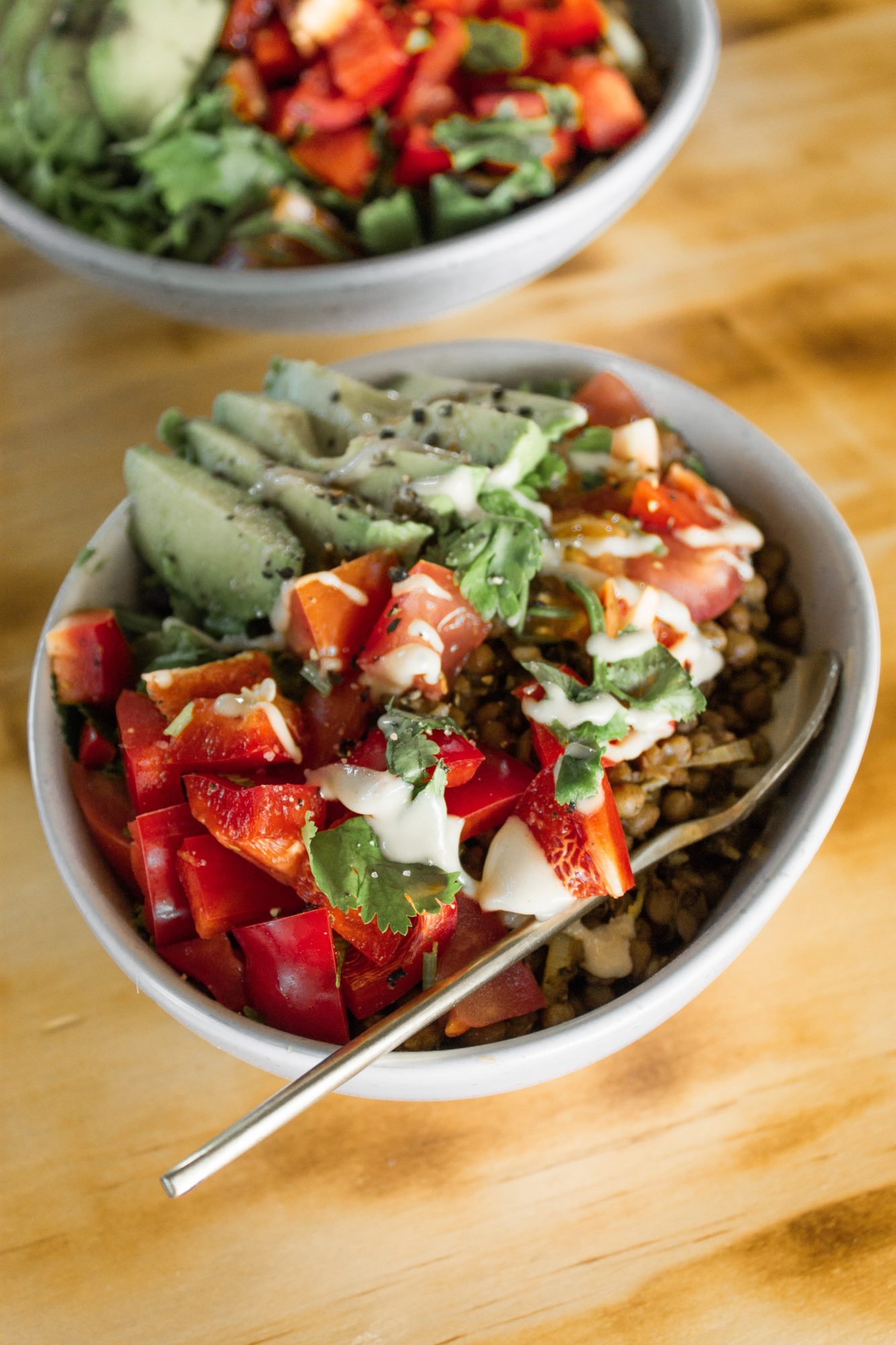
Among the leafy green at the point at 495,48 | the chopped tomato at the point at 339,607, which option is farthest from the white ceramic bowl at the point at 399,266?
the chopped tomato at the point at 339,607

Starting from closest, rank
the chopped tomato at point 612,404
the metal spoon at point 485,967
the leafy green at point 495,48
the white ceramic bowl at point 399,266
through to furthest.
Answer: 1. the metal spoon at point 485,967
2. the chopped tomato at point 612,404
3. the white ceramic bowl at point 399,266
4. the leafy green at point 495,48

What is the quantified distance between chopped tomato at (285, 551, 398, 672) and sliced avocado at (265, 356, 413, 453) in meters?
0.30

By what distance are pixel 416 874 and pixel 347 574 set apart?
0.47 meters

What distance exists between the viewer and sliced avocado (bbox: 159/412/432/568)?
1.65 metres

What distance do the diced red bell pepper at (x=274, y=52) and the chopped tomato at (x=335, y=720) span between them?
65.1 inches

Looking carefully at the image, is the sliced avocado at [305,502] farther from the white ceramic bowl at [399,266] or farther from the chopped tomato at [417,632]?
the white ceramic bowl at [399,266]

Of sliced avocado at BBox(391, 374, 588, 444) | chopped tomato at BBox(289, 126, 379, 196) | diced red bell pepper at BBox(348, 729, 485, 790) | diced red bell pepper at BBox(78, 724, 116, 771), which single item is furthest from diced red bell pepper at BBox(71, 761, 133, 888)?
chopped tomato at BBox(289, 126, 379, 196)

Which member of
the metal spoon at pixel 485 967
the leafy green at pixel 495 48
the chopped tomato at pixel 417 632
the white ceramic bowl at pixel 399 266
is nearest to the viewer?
the metal spoon at pixel 485 967

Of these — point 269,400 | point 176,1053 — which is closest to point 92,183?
point 269,400

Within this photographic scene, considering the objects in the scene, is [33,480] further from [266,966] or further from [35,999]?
[266,966]

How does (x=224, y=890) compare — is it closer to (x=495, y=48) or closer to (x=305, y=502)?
(x=305, y=502)

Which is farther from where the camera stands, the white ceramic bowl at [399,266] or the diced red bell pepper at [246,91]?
the diced red bell pepper at [246,91]

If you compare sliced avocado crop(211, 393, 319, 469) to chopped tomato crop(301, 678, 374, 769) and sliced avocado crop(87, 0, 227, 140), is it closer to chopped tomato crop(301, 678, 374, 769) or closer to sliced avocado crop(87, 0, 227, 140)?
chopped tomato crop(301, 678, 374, 769)

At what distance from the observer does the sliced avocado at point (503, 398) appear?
1783 mm
